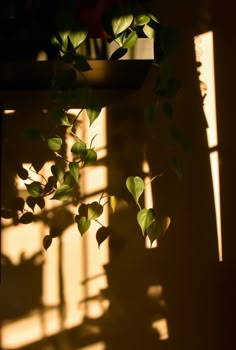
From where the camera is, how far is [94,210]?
5.24 feet

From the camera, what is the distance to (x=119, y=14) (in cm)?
135

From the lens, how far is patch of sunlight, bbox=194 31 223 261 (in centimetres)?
173

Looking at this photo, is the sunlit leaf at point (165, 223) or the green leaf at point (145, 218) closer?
the green leaf at point (145, 218)

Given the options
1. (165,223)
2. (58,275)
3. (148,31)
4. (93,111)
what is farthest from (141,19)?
(58,275)

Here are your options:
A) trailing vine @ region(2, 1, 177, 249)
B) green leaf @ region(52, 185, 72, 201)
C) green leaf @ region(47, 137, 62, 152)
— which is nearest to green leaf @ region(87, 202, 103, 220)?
trailing vine @ region(2, 1, 177, 249)

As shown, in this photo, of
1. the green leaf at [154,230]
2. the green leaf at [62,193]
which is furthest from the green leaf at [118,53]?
the green leaf at [154,230]

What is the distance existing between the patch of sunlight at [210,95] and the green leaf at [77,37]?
603mm

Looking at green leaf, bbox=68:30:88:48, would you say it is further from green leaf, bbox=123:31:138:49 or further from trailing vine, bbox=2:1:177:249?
green leaf, bbox=123:31:138:49

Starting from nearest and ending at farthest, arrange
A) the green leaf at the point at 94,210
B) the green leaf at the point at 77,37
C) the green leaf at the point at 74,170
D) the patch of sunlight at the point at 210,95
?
the green leaf at the point at 77,37
the green leaf at the point at 74,170
the green leaf at the point at 94,210
the patch of sunlight at the point at 210,95

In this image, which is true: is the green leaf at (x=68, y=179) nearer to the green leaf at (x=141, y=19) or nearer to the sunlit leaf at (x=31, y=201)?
the sunlit leaf at (x=31, y=201)

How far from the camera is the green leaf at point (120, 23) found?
1338 mm

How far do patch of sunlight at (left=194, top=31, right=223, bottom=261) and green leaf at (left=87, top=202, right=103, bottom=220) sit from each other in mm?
443

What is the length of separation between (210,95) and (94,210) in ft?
2.06

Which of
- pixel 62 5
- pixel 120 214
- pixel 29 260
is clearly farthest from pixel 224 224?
pixel 62 5
